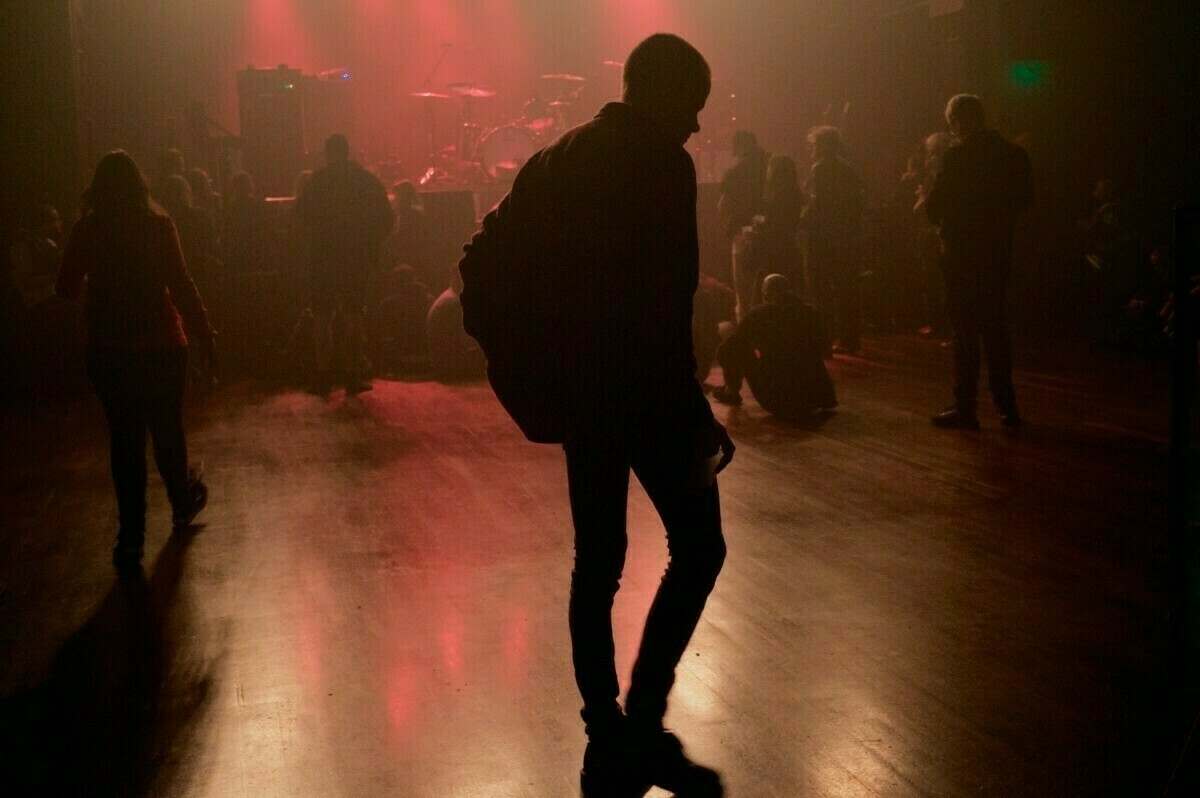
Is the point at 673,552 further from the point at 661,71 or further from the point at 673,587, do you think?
the point at 661,71

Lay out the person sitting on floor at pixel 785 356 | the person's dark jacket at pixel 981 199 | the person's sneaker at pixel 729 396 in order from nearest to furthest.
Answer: the person's dark jacket at pixel 981 199 < the person sitting on floor at pixel 785 356 < the person's sneaker at pixel 729 396

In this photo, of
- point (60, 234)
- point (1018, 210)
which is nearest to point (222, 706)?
point (1018, 210)

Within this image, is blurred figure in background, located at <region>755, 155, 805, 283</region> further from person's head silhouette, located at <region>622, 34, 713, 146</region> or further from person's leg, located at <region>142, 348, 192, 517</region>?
person's head silhouette, located at <region>622, 34, 713, 146</region>

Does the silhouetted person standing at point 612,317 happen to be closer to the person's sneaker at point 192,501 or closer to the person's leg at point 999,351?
the person's sneaker at point 192,501

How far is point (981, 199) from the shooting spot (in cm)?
647

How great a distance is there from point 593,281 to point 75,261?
9.31 ft

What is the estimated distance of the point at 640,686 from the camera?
110 inches

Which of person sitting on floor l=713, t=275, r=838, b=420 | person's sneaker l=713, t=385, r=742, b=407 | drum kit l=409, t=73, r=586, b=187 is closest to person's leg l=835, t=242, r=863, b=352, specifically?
person's sneaker l=713, t=385, r=742, b=407

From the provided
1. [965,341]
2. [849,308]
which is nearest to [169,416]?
[965,341]

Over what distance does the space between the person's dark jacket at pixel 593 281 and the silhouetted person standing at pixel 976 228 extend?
434cm

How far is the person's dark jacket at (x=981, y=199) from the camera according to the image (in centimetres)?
645

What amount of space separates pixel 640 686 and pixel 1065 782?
94 cm

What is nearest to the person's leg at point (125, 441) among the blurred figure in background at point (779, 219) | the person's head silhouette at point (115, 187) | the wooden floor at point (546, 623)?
the wooden floor at point (546, 623)

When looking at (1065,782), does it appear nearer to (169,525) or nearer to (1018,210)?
(169,525)
